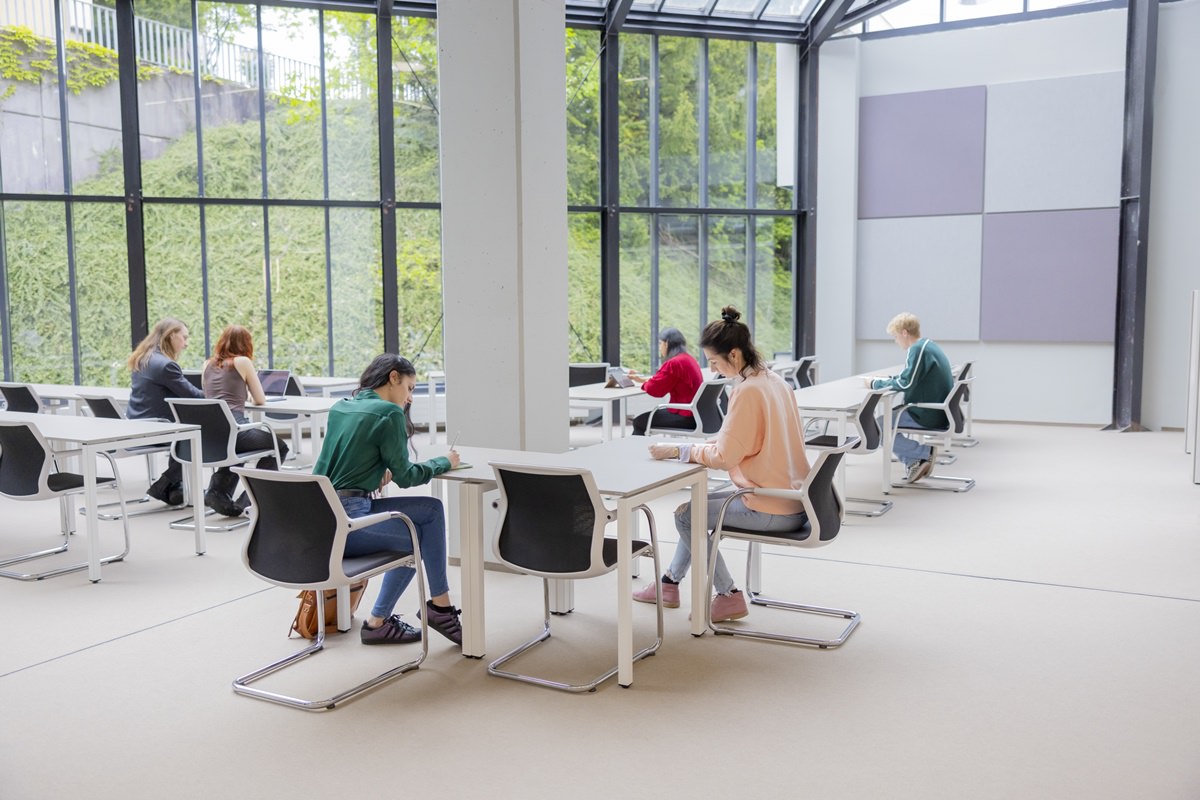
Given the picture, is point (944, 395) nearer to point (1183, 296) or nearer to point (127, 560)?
point (1183, 296)

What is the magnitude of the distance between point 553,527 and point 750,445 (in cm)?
100

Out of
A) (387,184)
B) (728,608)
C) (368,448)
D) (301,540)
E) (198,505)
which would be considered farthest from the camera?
(387,184)

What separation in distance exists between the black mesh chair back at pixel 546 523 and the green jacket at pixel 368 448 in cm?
37

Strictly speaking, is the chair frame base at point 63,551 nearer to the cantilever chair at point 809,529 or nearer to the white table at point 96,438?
the white table at point 96,438

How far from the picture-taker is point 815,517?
160 inches

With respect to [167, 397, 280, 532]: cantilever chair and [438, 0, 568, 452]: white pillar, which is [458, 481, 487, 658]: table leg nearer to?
[438, 0, 568, 452]: white pillar

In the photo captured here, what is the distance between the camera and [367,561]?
373cm

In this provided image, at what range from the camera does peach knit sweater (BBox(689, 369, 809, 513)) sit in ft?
13.6

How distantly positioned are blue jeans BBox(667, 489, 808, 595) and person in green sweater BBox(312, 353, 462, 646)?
3.44 ft

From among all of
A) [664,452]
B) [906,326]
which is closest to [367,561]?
[664,452]

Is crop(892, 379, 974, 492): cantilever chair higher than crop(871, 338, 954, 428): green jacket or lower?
lower

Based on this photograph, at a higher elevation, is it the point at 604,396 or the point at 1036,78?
the point at 1036,78

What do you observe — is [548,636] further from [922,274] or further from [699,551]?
[922,274]

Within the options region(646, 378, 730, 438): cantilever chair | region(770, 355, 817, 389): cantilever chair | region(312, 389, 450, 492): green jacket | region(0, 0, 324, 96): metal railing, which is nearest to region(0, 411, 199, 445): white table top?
region(312, 389, 450, 492): green jacket
